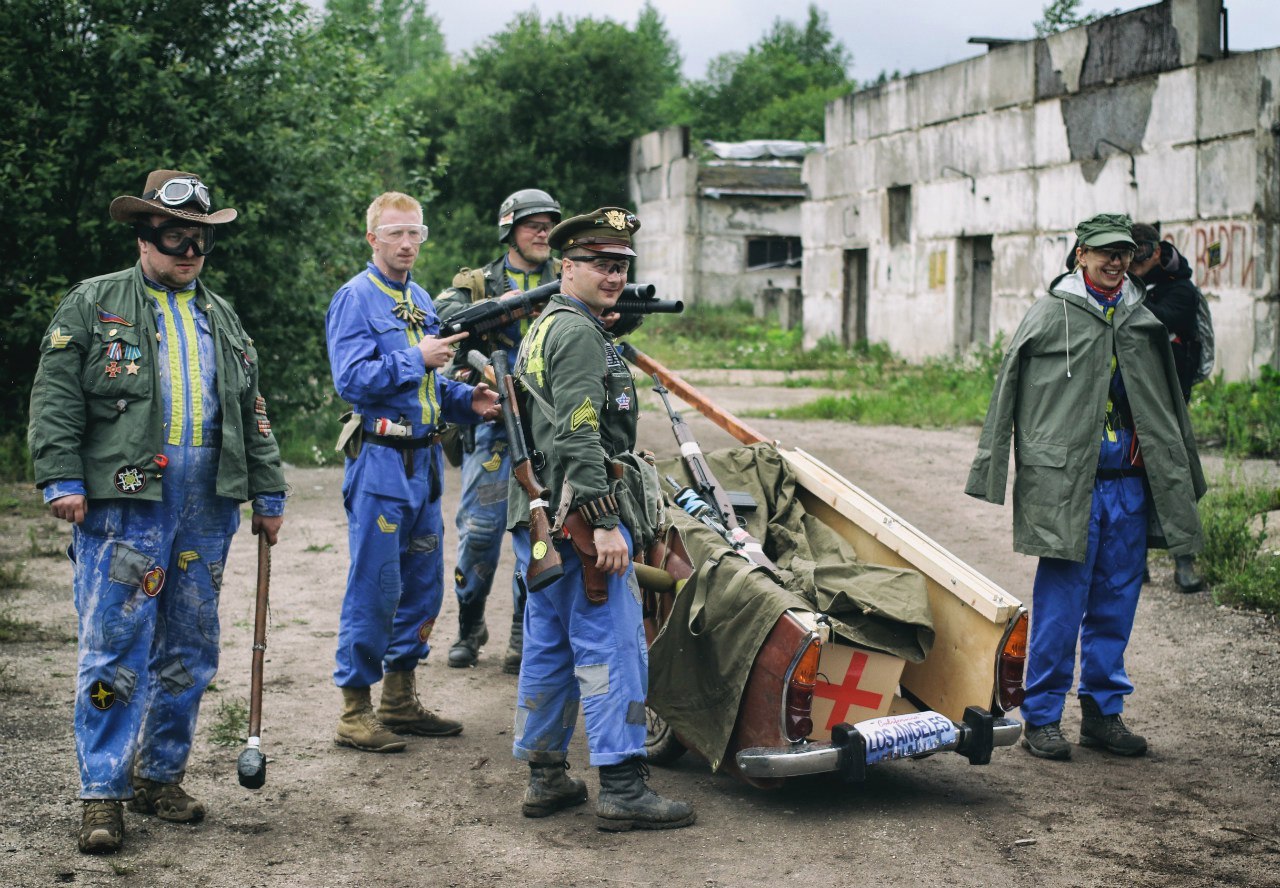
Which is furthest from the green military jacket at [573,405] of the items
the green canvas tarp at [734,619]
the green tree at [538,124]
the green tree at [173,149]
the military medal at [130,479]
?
the green tree at [538,124]

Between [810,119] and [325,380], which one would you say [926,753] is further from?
[810,119]

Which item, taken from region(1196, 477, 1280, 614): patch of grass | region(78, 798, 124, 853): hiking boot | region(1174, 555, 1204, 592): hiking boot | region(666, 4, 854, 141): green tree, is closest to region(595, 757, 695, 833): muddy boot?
region(78, 798, 124, 853): hiking boot

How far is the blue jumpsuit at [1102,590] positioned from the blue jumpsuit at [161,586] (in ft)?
10.3

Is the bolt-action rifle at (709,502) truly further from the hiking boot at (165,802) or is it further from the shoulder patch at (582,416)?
the hiking boot at (165,802)

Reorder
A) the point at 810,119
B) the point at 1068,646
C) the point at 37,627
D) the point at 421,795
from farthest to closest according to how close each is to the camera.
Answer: the point at 810,119 → the point at 37,627 → the point at 1068,646 → the point at 421,795

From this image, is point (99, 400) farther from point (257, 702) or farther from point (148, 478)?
point (257, 702)

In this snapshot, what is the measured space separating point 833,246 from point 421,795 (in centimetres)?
2094

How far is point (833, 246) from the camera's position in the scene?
24.9 metres

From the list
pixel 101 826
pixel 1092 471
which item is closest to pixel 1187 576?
pixel 1092 471

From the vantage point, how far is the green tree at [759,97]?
61.5 m

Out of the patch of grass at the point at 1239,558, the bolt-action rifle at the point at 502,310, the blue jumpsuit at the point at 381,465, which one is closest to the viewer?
the blue jumpsuit at the point at 381,465

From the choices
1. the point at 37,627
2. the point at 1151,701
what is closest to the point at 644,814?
the point at 1151,701

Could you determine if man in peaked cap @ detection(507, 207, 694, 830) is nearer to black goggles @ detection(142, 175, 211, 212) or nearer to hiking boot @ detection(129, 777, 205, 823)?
hiking boot @ detection(129, 777, 205, 823)

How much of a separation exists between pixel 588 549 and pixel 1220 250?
40.7 ft
